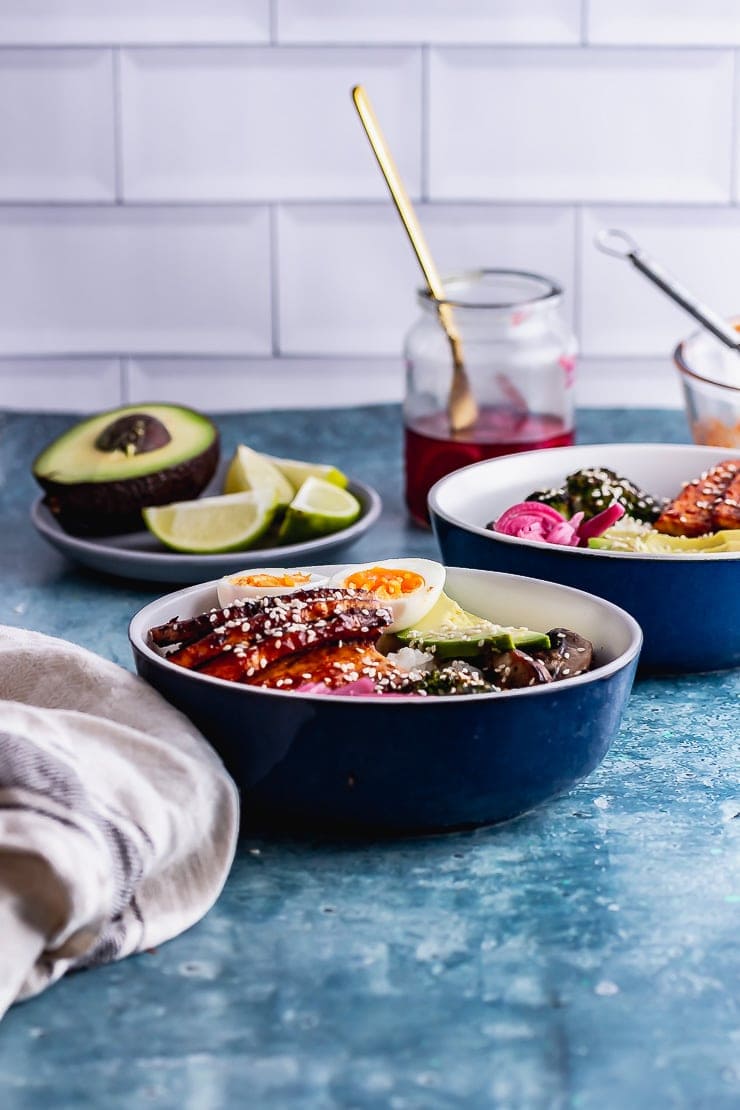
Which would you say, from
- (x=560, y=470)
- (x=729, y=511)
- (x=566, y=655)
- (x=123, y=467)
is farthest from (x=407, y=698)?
(x=123, y=467)

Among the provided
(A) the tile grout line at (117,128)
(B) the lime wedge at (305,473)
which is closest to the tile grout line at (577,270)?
(A) the tile grout line at (117,128)

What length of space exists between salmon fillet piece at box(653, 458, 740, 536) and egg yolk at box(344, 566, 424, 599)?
0.28 meters

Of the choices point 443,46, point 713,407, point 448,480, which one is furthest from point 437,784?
point 443,46

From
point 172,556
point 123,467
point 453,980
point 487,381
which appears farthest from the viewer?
point 487,381

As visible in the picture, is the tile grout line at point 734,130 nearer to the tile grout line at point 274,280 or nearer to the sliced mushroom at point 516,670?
the tile grout line at point 274,280

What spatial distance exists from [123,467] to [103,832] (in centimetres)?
73

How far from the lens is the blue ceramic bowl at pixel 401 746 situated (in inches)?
32.3

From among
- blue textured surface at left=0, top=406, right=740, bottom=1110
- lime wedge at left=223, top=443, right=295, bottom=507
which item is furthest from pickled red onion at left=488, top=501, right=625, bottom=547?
lime wedge at left=223, top=443, right=295, bottom=507

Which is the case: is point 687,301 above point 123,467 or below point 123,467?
above

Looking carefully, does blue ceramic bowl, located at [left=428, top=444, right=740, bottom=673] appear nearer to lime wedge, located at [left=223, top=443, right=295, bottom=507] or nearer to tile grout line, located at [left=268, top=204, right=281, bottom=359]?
lime wedge, located at [left=223, top=443, right=295, bottom=507]

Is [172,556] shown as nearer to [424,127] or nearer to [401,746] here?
[401,746]

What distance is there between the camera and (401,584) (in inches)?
39.6

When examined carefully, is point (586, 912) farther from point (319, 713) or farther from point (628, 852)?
point (319, 713)

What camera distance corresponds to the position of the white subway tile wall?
214 centimetres
